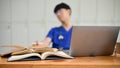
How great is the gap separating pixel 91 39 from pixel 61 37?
3.49ft

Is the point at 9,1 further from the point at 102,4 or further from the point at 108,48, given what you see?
the point at 108,48

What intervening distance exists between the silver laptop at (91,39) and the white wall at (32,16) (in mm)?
2298

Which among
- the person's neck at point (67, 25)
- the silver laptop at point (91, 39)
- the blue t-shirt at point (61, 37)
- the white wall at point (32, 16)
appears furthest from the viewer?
the white wall at point (32, 16)

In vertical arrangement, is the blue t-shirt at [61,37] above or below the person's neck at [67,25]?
below

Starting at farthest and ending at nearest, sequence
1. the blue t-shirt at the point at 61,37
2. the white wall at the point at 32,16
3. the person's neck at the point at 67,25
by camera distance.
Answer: the white wall at the point at 32,16
the person's neck at the point at 67,25
the blue t-shirt at the point at 61,37

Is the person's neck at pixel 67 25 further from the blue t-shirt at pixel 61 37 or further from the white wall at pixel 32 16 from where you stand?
the white wall at pixel 32 16

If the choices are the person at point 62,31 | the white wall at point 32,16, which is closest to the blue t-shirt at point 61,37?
the person at point 62,31

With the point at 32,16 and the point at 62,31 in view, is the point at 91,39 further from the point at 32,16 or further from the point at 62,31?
the point at 32,16

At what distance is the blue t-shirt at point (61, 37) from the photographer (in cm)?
249

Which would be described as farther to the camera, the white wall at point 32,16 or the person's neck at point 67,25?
the white wall at point 32,16

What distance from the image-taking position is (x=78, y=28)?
1.47 m

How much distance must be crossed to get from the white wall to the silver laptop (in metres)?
2.30

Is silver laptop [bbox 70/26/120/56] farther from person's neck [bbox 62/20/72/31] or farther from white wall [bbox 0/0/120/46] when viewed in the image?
white wall [bbox 0/0/120/46]

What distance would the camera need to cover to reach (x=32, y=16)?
379cm
